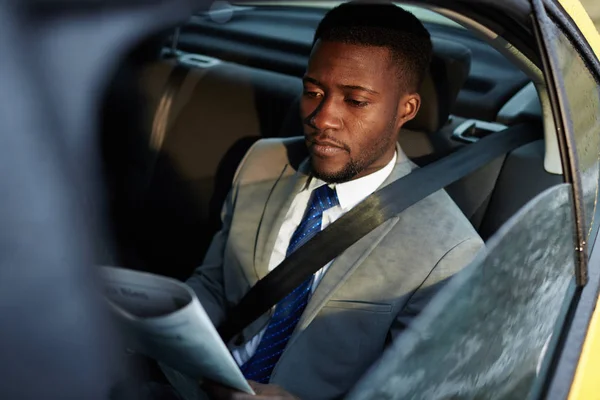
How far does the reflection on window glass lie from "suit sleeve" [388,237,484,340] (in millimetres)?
251

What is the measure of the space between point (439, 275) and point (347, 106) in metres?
0.46

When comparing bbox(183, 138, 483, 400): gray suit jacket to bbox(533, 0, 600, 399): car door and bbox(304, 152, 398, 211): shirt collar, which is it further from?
bbox(533, 0, 600, 399): car door

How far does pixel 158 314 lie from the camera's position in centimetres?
87

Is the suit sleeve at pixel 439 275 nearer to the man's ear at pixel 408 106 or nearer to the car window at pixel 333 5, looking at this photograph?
the man's ear at pixel 408 106

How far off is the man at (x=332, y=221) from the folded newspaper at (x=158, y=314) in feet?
1.74

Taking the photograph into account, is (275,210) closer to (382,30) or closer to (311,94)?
(311,94)

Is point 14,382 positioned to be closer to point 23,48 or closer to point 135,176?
point 23,48

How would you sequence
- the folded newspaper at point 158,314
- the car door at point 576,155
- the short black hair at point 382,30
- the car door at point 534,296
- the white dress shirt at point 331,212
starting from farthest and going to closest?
1. the white dress shirt at point 331,212
2. the short black hair at point 382,30
3. the car door at point 576,155
4. the car door at point 534,296
5. the folded newspaper at point 158,314

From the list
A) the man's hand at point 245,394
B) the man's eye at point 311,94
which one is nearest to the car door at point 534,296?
the man's hand at point 245,394

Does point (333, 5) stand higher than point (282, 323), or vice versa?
point (333, 5)

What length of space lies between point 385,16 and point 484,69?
1.41m

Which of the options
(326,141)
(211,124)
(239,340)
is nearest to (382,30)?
(326,141)

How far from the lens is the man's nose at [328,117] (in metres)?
1.78

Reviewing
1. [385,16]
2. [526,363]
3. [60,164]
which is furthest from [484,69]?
[60,164]
